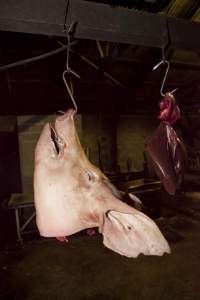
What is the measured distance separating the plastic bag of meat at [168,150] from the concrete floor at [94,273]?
304 centimetres

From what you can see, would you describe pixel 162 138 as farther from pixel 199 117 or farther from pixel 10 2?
pixel 199 117

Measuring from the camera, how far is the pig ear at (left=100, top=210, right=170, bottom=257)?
147 cm

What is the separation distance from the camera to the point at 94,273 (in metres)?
5.22

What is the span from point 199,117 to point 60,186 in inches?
447

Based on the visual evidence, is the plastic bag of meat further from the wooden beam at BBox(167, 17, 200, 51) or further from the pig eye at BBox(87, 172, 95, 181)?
the pig eye at BBox(87, 172, 95, 181)

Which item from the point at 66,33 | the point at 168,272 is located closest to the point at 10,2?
the point at 66,33

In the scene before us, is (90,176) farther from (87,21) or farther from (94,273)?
(94,273)

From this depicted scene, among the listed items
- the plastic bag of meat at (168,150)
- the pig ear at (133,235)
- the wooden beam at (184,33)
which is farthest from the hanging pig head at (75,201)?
the wooden beam at (184,33)

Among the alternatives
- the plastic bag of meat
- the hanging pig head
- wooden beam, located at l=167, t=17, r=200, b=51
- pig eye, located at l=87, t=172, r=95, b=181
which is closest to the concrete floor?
the plastic bag of meat

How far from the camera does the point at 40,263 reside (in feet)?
18.7

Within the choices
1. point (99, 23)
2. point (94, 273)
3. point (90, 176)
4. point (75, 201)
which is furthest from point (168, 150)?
point (94, 273)

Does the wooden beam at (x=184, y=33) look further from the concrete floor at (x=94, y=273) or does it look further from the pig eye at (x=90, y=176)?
the concrete floor at (x=94, y=273)

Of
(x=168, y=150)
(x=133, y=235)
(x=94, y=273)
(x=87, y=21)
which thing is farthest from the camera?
(x=94, y=273)

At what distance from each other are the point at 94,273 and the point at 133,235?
168 inches
